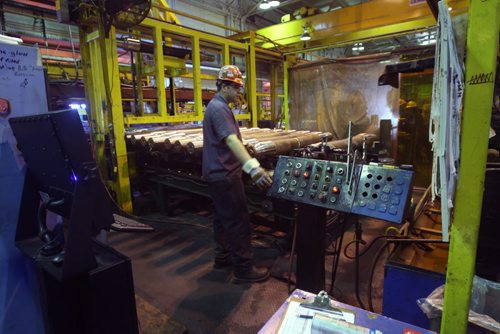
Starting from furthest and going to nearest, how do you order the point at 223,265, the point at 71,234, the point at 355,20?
the point at 355,20 → the point at 223,265 → the point at 71,234

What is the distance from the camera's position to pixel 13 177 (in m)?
1.41

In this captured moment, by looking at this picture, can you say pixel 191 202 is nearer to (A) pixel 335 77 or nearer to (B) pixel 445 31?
(A) pixel 335 77

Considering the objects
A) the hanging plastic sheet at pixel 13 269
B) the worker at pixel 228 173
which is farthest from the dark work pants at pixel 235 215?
the hanging plastic sheet at pixel 13 269

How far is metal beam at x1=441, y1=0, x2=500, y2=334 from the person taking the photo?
27.3 inches

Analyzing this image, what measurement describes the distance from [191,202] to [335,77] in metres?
3.47

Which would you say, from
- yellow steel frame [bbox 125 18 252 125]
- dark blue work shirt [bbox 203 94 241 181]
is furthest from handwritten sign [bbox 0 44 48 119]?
yellow steel frame [bbox 125 18 252 125]

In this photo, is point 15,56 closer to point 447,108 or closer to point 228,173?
point 228,173

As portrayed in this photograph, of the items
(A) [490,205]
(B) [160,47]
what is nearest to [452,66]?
(A) [490,205]

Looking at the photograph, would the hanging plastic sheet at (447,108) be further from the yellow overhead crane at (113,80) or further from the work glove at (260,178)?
the yellow overhead crane at (113,80)

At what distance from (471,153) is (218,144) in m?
1.87

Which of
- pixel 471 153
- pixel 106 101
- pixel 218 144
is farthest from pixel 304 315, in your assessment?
pixel 106 101

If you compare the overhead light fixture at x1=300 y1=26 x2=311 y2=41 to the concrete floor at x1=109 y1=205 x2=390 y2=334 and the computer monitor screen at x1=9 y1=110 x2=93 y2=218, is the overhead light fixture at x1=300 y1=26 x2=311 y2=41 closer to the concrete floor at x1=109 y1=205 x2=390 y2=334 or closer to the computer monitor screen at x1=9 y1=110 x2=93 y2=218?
the concrete floor at x1=109 y1=205 x2=390 y2=334

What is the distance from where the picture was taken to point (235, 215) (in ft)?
8.03

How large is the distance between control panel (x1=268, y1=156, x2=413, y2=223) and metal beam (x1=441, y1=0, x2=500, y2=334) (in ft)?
1.69
